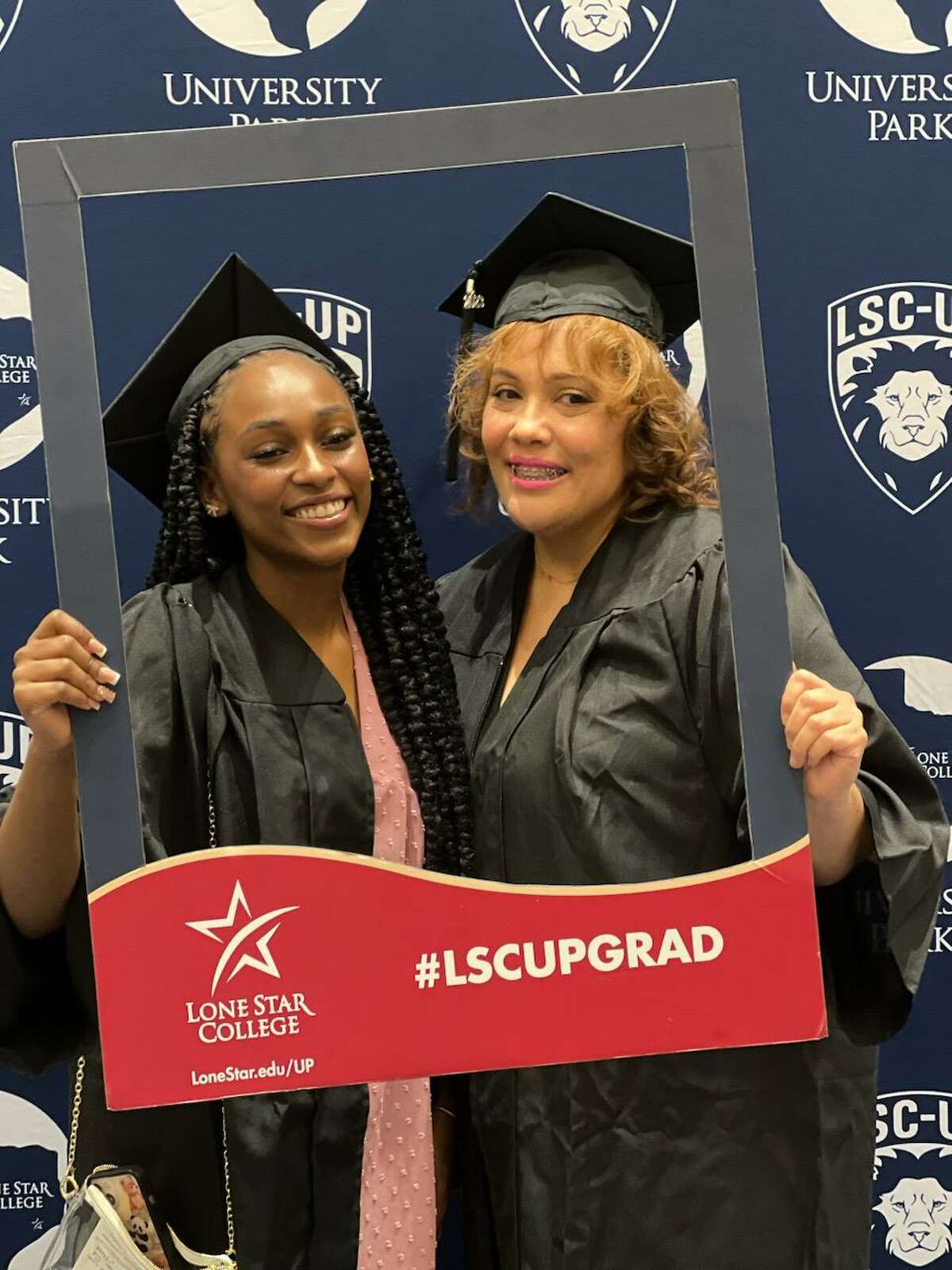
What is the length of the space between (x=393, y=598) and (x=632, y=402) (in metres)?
0.32

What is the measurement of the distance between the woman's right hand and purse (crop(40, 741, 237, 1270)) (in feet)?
0.51

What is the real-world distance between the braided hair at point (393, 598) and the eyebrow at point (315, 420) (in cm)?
4

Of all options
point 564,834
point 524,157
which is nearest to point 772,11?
point 524,157

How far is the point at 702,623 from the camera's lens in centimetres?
140

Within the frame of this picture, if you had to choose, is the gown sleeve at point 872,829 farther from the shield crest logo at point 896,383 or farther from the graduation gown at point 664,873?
the shield crest logo at point 896,383

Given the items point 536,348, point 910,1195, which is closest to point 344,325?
point 536,348

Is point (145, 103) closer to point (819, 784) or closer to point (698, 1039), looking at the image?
point (819, 784)

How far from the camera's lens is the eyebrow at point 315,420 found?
1.34 meters

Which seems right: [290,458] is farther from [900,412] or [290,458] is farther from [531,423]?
[900,412]

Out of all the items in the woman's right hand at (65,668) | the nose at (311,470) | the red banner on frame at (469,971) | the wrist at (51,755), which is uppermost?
the nose at (311,470)

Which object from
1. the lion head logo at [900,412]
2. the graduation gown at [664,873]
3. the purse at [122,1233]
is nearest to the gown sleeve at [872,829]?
the graduation gown at [664,873]

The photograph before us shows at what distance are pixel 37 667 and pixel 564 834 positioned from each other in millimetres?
534

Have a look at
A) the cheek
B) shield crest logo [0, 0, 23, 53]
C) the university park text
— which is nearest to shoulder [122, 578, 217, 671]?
the cheek

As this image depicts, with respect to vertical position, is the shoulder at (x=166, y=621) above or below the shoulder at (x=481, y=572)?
below
